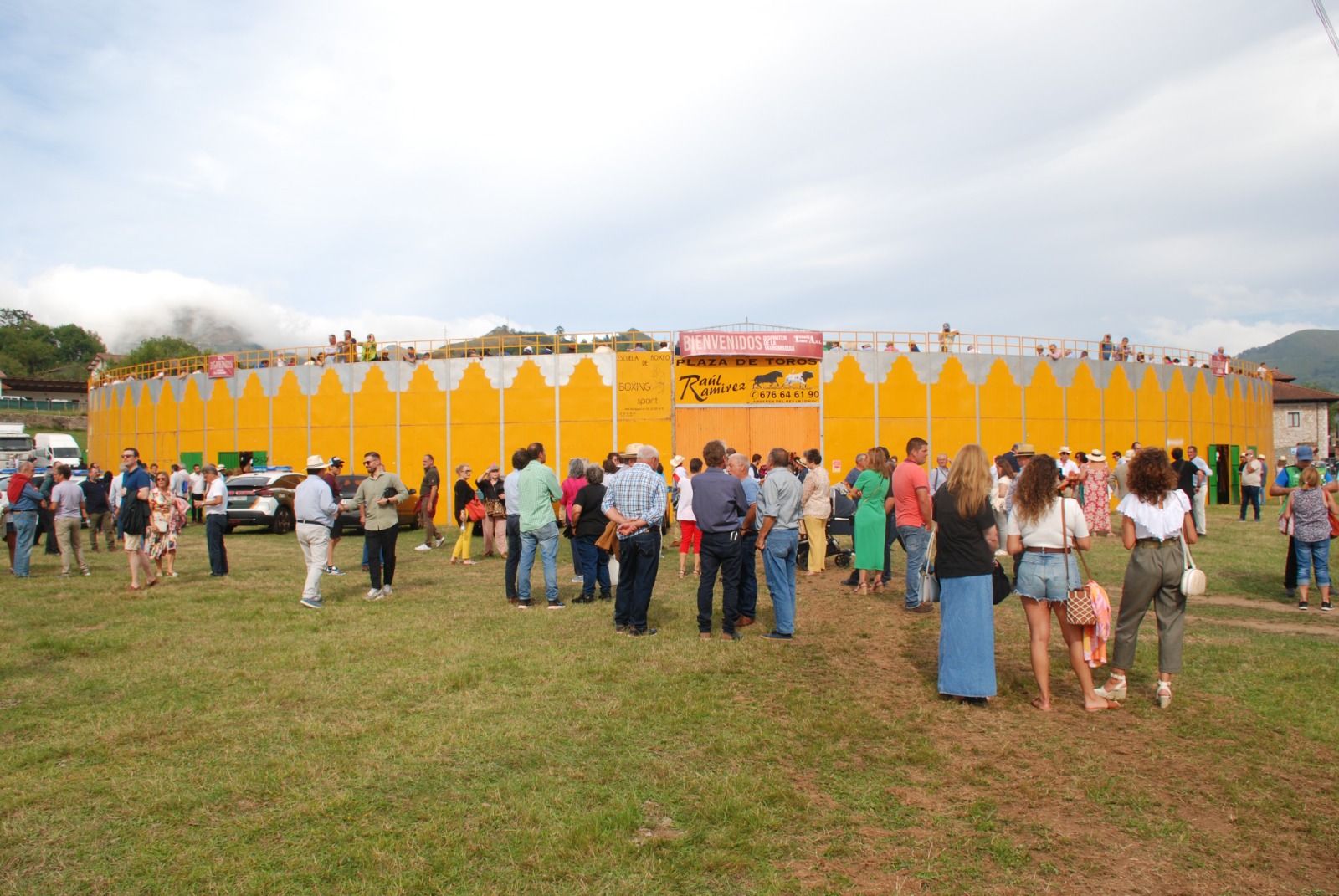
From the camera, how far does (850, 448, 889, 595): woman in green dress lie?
11.0m

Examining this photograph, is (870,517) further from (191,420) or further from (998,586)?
(191,420)

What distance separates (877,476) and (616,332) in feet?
57.5

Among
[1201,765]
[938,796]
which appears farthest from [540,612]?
[1201,765]

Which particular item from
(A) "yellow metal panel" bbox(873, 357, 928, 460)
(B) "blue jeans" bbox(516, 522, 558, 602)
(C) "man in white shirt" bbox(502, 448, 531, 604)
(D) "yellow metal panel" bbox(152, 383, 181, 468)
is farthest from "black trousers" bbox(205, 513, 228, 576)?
(D) "yellow metal panel" bbox(152, 383, 181, 468)

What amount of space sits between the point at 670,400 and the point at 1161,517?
20.6m

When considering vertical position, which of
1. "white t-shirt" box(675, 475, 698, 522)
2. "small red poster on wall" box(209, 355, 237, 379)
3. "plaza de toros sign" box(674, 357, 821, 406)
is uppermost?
"small red poster on wall" box(209, 355, 237, 379)

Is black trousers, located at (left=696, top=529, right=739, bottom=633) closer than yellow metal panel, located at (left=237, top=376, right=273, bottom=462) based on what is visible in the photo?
Yes

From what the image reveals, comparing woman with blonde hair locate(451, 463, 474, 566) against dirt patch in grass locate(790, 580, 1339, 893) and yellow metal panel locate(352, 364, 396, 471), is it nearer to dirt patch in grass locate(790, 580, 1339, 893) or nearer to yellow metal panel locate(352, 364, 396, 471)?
dirt patch in grass locate(790, 580, 1339, 893)

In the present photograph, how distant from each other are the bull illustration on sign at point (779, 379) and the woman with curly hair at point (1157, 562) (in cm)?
2029

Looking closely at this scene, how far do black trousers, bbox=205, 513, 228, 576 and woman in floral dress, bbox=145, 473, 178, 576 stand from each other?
55 centimetres

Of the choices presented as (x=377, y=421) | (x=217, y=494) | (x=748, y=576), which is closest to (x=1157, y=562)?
(x=748, y=576)

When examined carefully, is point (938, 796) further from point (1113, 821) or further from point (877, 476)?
point (877, 476)

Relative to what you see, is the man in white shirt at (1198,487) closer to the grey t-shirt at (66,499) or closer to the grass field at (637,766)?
the grass field at (637,766)

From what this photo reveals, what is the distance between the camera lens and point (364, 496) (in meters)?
10.9
